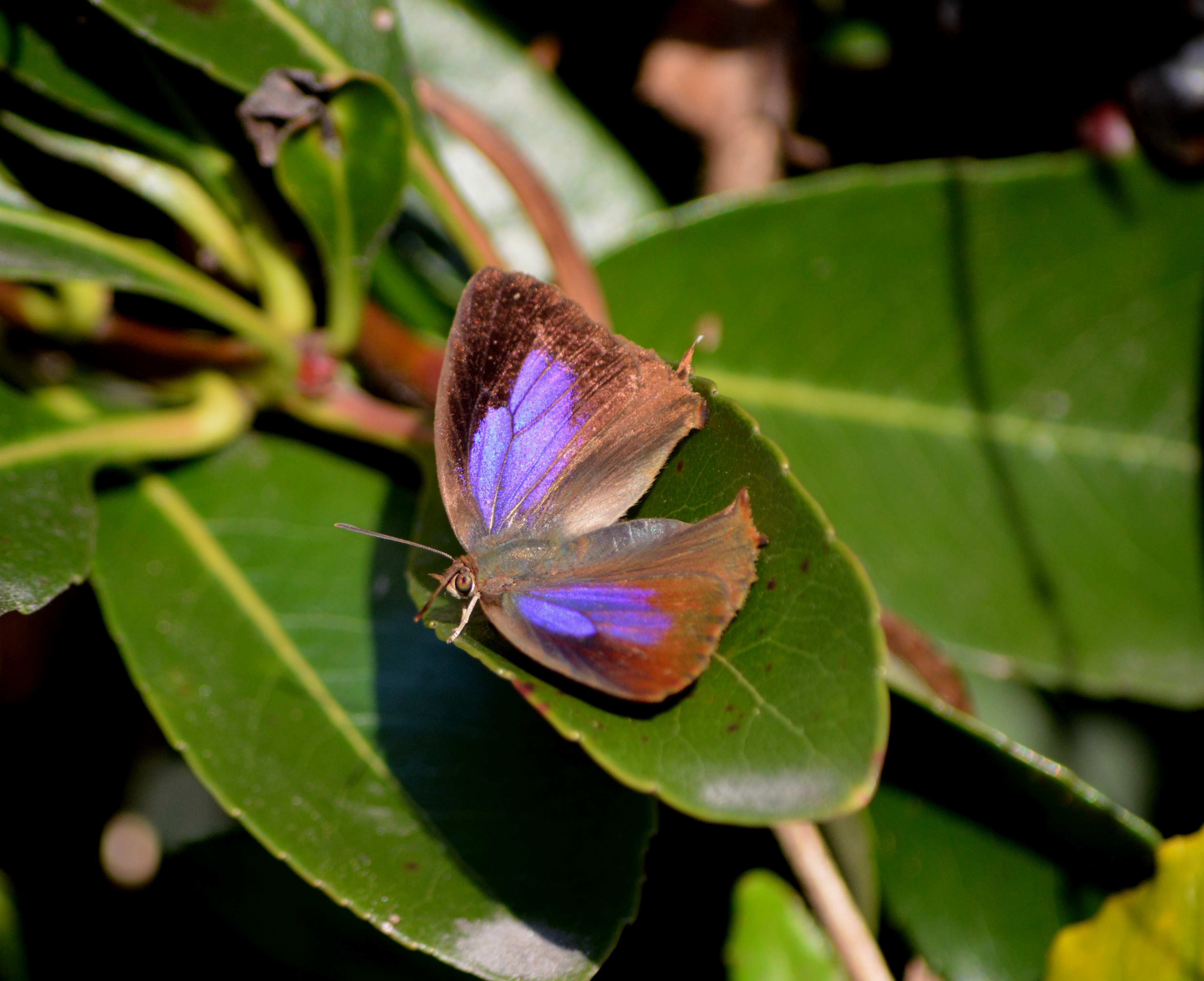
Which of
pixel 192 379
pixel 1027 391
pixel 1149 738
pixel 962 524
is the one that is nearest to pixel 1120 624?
pixel 962 524

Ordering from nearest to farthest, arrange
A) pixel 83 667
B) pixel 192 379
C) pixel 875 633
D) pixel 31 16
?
pixel 875 633 < pixel 31 16 < pixel 192 379 < pixel 83 667

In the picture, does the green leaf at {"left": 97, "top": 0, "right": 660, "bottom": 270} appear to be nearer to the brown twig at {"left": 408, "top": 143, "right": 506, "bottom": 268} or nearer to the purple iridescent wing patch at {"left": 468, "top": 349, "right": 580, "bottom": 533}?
the brown twig at {"left": 408, "top": 143, "right": 506, "bottom": 268}

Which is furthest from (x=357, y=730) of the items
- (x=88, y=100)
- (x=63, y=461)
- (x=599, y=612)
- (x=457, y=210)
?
(x=88, y=100)

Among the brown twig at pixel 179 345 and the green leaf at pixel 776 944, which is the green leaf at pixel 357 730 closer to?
the brown twig at pixel 179 345

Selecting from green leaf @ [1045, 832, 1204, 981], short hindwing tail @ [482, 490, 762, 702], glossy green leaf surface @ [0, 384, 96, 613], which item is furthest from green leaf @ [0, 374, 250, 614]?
green leaf @ [1045, 832, 1204, 981]

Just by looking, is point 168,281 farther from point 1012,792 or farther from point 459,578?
point 1012,792

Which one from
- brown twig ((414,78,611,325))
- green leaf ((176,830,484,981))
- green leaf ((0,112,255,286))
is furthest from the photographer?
green leaf ((176,830,484,981))

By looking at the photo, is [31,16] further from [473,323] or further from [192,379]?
[473,323]
